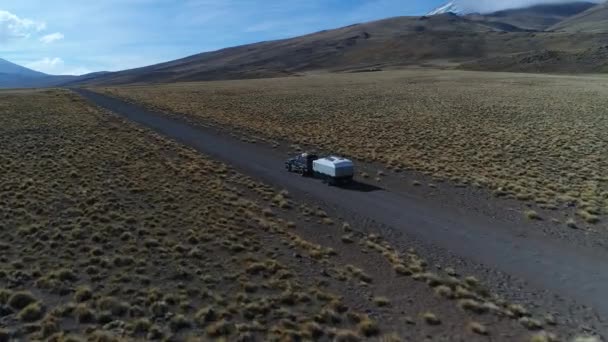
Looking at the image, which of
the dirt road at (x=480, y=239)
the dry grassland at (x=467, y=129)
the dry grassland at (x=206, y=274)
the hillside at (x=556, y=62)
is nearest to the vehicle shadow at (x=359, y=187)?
the dirt road at (x=480, y=239)

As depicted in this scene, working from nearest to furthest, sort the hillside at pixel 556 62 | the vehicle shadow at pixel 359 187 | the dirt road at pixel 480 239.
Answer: the dirt road at pixel 480 239 < the vehicle shadow at pixel 359 187 < the hillside at pixel 556 62

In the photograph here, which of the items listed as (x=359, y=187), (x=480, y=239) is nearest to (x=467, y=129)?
(x=359, y=187)

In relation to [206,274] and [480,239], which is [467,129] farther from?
[206,274]

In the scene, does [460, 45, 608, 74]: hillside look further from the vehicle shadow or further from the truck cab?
the truck cab

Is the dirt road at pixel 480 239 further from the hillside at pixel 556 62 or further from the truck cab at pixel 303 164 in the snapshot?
the hillside at pixel 556 62

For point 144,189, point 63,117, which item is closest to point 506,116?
point 144,189

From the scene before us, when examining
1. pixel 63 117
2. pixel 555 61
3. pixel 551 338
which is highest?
pixel 555 61

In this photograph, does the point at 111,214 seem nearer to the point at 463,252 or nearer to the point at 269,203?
the point at 269,203
